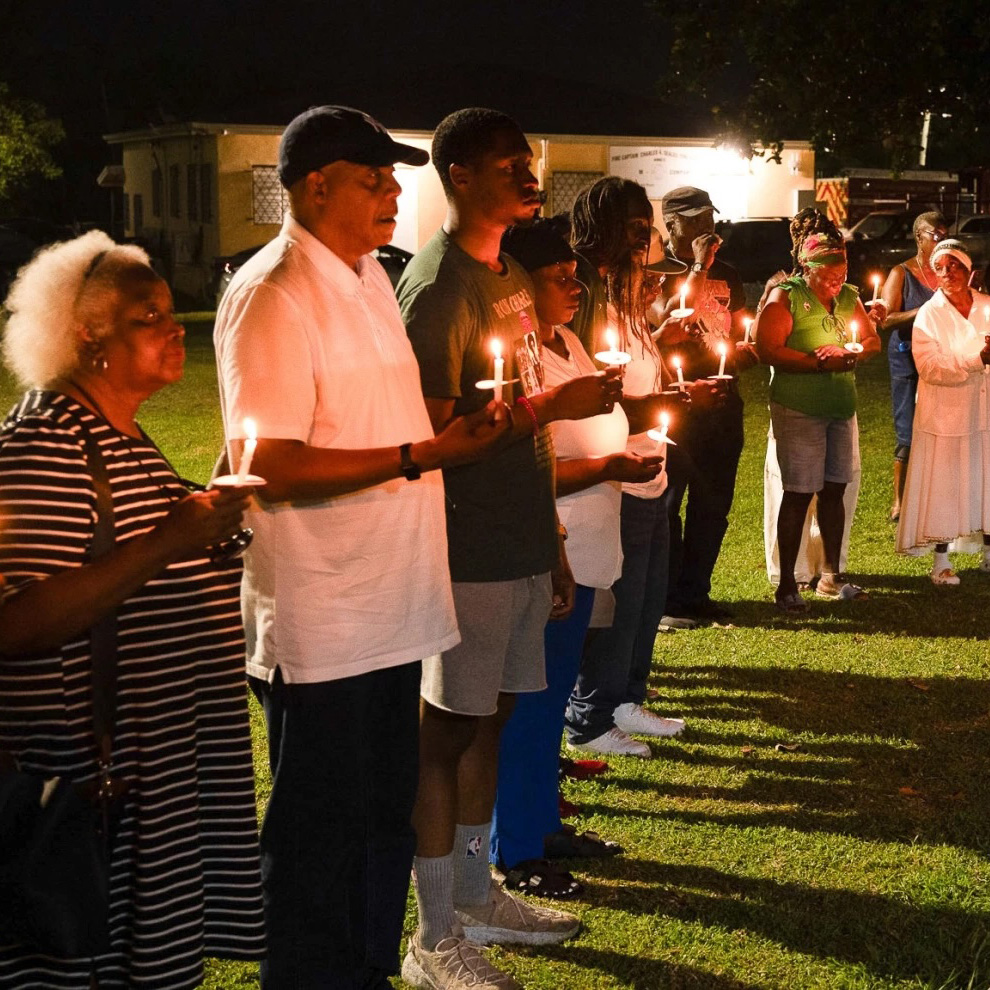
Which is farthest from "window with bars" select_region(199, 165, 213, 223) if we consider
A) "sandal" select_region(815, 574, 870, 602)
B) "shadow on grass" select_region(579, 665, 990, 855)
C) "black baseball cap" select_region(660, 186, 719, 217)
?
"shadow on grass" select_region(579, 665, 990, 855)

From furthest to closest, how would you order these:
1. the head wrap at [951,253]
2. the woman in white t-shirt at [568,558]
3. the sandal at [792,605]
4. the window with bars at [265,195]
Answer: the window with bars at [265,195] < the head wrap at [951,253] < the sandal at [792,605] < the woman in white t-shirt at [568,558]

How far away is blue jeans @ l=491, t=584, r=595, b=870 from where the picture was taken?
4.83 meters

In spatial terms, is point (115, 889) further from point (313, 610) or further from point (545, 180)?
point (545, 180)

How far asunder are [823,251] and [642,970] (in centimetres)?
488

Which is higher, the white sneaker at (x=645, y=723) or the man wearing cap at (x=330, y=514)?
the man wearing cap at (x=330, y=514)

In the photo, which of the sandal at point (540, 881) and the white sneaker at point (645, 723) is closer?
the sandal at point (540, 881)

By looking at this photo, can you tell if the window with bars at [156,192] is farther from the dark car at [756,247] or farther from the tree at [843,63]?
the tree at [843,63]

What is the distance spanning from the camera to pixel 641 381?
5758mm

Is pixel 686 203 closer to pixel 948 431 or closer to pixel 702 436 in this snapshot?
pixel 702 436

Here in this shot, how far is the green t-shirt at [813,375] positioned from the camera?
27.0 ft

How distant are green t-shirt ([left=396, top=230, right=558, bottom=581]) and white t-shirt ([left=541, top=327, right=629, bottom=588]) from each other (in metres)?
0.72

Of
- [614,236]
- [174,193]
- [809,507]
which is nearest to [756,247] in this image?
[174,193]

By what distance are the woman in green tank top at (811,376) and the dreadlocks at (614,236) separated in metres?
2.65

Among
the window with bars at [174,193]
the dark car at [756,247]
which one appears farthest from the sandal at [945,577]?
the window with bars at [174,193]
